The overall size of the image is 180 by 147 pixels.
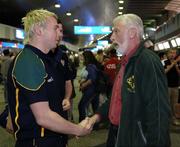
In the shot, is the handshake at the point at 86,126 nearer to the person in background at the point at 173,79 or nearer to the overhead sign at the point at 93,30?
the person in background at the point at 173,79

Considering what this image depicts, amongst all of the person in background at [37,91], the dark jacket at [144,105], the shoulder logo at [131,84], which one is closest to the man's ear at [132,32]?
the dark jacket at [144,105]

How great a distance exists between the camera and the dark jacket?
2.84 meters

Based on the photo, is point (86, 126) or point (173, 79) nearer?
point (86, 126)

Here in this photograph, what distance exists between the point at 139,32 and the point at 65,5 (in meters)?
22.3

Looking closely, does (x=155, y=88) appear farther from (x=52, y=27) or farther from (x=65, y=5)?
(x=65, y=5)

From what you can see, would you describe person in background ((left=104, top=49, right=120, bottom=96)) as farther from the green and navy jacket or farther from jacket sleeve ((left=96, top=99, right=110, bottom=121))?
the green and navy jacket

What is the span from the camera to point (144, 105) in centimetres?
294

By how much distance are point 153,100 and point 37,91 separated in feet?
2.85

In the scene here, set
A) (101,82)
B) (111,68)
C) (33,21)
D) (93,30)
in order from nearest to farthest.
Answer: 1. (33,21)
2. (101,82)
3. (111,68)
4. (93,30)

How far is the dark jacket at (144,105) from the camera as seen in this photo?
2.84 metres

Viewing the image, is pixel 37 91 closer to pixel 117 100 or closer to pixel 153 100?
pixel 153 100

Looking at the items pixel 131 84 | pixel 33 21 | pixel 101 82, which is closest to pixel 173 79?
pixel 101 82

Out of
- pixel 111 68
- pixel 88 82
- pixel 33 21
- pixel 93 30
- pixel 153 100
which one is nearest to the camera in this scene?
pixel 33 21

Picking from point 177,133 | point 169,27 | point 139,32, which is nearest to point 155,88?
point 139,32
